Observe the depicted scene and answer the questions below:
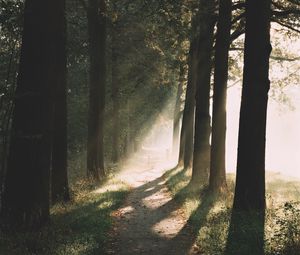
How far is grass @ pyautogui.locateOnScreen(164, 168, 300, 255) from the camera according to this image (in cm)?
821

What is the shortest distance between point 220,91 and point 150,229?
6432 millimetres

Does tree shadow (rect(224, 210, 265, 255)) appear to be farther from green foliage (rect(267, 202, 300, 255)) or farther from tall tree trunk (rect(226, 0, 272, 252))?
green foliage (rect(267, 202, 300, 255))

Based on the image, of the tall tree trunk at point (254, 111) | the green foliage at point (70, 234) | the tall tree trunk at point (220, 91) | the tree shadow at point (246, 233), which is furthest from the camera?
the tall tree trunk at point (220, 91)

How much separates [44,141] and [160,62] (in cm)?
2113

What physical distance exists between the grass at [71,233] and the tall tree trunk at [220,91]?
3642mm

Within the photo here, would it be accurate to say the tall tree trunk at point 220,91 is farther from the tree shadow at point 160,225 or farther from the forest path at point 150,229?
the forest path at point 150,229

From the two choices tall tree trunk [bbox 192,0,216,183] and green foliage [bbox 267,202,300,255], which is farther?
tall tree trunk [bbox 192,0,216,183]

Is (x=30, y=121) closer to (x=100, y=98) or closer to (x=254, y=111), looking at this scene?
(x=254, y=111)

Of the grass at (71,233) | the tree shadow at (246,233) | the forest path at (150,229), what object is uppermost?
the tree shadow at (246,233)

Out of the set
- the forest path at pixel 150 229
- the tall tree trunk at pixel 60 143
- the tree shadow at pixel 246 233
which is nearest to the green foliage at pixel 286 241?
the tree shadow at pixel 246 233

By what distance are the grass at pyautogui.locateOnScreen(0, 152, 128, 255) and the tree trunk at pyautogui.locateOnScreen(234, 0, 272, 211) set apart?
3.69 metres

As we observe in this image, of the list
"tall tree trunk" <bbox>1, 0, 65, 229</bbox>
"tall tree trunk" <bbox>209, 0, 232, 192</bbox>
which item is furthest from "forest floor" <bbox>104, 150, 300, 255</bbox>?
"tall tree trunk" <bbox>1, 0, 65, 229</bbox>

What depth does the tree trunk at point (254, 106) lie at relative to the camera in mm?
10977

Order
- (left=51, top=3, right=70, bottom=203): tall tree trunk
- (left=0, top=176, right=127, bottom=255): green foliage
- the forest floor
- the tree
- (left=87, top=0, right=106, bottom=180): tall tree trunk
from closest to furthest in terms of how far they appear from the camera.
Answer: (left=0, top=176, right=127, bottom=255): green foliage
the forest floor
(left=51, top=3, right=70, bottom=203): tall tree trunk
(left=87, top=0, right=106, bottom=180): tall tree trunk
the tree
